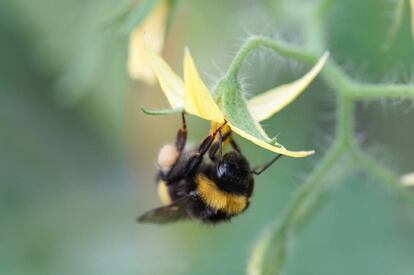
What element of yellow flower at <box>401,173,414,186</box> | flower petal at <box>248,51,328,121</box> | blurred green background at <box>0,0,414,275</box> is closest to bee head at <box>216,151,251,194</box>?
flower petal at <box>248,51,328,121</box>

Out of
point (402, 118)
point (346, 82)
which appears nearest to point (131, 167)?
point (402, 118)

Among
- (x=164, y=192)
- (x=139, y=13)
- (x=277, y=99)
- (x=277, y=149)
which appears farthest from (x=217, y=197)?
(x=139, y=13)

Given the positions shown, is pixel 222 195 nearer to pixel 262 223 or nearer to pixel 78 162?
pixel 262 223

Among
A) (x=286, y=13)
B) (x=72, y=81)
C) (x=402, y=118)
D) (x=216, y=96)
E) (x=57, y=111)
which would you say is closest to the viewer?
(x=216, y=96)

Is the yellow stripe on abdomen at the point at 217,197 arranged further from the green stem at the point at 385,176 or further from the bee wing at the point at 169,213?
the green stem at the point at 385,176

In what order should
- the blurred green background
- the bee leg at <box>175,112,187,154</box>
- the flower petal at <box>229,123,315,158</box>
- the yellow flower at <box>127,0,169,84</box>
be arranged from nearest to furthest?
the flower petal at <box>229,123,315,158</box>
the bee leg at <box>175,112,187,154</box>
the yellow flower at <box>127,0,169,84</box>
the blurred green background

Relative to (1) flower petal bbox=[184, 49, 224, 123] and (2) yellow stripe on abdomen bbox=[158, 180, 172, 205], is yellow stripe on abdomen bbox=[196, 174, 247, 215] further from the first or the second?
(1) flower petal bbox=[184, 49, 224, 123]
